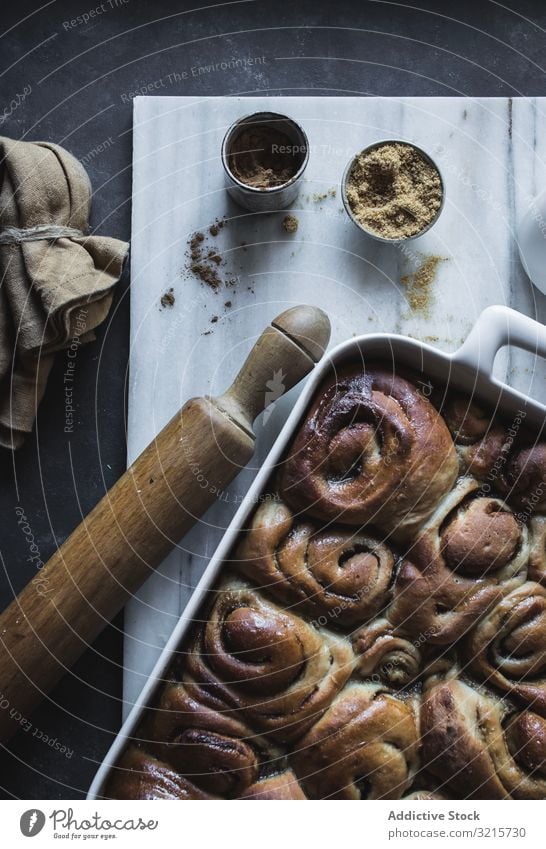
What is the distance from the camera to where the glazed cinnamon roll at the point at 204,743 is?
1.78 m

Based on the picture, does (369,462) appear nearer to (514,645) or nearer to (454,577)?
(454,577)

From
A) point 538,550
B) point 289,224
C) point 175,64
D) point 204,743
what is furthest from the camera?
point 175,64

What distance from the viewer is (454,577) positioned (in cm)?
185

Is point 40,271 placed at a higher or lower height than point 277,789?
higher

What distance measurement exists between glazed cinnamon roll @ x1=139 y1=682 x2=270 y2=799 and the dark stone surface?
2.53 ft

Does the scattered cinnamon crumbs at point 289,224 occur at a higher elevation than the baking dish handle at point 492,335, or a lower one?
higher

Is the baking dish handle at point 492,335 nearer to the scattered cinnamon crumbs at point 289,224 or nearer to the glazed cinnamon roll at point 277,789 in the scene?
the scattered cinnamon crumbs at point 289,224

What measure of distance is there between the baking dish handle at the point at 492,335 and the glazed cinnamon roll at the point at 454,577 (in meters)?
A: 0.33

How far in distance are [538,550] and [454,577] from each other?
0.67 ft

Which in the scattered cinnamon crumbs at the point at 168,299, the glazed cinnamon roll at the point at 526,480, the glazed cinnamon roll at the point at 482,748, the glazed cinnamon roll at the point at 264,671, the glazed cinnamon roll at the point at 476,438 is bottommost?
the glazed cinnamon roll at the point at 482,748

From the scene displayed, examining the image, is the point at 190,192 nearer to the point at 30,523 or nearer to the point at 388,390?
the point at 388,390

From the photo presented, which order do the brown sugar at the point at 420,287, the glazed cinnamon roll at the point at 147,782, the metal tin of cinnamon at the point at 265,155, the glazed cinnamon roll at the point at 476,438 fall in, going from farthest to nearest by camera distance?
the brown sugar at the point at 420,287 < the metal tin of cinnamon at the point at 265,155 < the glazed cinnamon roll at the point at 476,438 < the glazed cinnamon roll at the point at 147,782

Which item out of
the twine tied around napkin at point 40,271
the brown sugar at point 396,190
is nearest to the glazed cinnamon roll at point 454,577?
the brown sugar at point 396,190

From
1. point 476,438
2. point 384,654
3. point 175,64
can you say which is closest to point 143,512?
point 384,654
